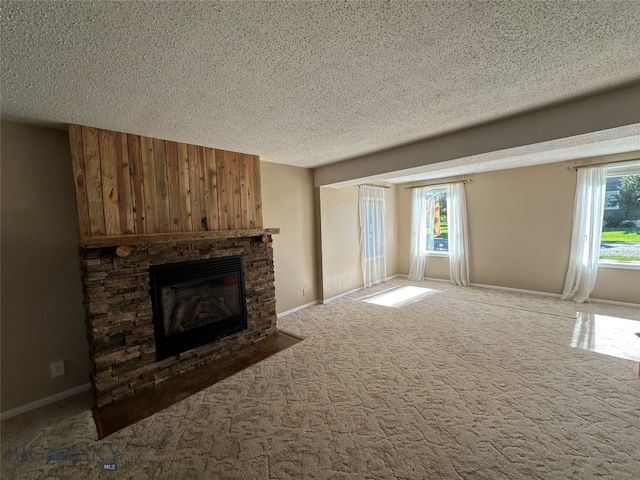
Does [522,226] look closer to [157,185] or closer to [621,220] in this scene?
[621,220]

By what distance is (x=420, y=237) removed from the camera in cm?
581

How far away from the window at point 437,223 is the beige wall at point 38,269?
5837mm

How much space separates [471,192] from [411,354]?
3816mm

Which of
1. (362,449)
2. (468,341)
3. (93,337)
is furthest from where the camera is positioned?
(468,341)

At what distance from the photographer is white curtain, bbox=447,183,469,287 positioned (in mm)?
5156

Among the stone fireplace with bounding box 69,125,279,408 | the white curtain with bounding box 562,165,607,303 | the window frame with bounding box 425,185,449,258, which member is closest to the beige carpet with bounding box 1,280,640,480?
the stone fireplace with bounding box 69,125,279,408

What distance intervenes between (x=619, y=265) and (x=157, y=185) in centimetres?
627

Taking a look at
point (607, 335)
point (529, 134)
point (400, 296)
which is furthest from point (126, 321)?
point (607, 335)

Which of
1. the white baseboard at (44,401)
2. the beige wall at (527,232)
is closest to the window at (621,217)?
the beige wall at (527,232)

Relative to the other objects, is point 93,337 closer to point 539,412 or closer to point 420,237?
point 539,412

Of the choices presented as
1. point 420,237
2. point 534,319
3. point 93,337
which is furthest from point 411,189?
point 93,337

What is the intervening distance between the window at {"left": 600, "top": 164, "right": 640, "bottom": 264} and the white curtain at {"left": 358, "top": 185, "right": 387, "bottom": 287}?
3438 millimetres

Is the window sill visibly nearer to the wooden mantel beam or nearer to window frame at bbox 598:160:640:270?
window frame at bbox 598:160:640:270

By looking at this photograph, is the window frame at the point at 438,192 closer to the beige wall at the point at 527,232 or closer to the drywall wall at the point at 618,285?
the beige wall at the point at 527,232
